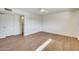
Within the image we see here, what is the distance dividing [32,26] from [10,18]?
1604 millimetres

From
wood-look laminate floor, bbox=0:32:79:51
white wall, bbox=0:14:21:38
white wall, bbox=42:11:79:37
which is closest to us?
wood-look laminate floor, bbox=0:32:79:51

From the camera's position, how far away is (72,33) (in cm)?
429

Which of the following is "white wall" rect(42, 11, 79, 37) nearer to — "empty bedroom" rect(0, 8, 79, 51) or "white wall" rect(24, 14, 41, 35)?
"empty bedroom" rect(0, 8, 79, 51)

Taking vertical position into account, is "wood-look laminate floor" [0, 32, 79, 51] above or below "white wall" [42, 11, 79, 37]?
below

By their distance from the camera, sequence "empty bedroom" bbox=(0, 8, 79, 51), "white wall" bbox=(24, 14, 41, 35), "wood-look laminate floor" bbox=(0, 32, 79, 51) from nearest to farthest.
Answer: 1. "wood-look laminate floor" bbox=(0, 32, 79, 51)
2. "empty bedroom" bbox=(0, 8, 79, 51)
3. "white wall" bbox=(24, 14, 41, 35)

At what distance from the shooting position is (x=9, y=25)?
15.8 feet

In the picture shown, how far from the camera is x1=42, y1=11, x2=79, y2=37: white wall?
3955mm

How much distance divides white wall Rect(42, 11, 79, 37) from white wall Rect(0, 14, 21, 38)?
221 centimetres

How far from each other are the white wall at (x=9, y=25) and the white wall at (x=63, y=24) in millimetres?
2209

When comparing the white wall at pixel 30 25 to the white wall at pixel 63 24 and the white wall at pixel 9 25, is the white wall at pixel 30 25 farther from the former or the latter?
the white wall at pixel 63 24

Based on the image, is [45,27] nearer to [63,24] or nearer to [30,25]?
[63,24]

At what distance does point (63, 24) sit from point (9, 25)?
3.35 meters

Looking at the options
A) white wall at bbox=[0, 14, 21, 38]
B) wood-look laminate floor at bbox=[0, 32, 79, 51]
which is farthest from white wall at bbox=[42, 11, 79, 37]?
white wall at bbox=[0, 14, 21, 38]
